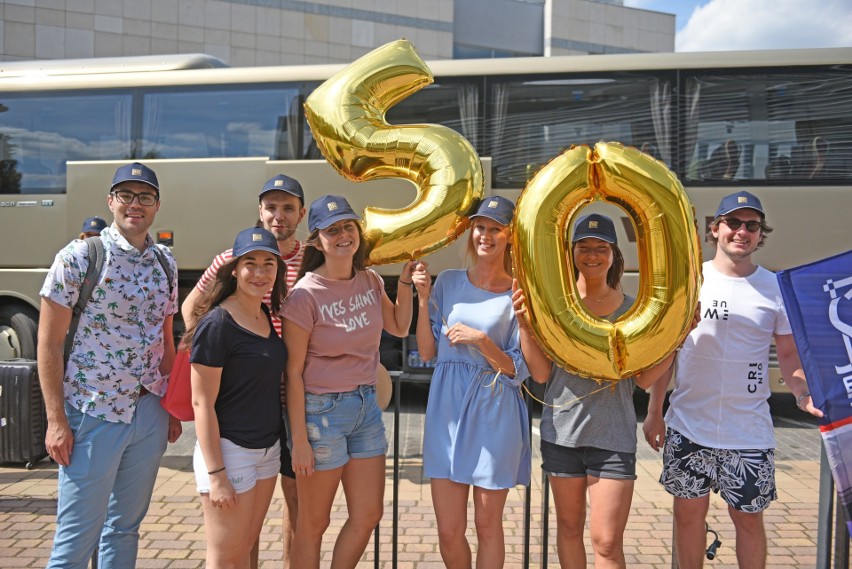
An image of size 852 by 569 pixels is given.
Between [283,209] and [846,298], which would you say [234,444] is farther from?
[846,298]

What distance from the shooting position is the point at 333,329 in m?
2.62

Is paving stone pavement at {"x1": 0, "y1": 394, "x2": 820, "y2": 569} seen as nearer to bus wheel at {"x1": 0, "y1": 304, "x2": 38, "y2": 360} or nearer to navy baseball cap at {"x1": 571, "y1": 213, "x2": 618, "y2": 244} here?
navy baseball cap at {"x1": 571, "y1": 213, "x2": 618, "y2": 244}

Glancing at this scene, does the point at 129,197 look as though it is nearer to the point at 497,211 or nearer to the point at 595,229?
the point at 497,211

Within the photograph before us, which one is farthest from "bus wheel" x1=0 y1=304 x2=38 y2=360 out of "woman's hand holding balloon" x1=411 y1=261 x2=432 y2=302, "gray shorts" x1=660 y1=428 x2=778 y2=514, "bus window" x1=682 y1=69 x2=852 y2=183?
"bus window" x1=682 y1=69 x2=852 y2=183

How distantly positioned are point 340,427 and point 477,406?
56 centimetres

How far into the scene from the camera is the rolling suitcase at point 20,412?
16.7 feet

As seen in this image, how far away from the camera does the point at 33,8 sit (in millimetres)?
16516

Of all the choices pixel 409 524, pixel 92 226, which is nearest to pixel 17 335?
pixel 92 226

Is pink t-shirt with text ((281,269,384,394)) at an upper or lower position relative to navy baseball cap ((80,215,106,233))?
lower

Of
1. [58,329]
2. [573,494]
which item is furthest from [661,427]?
[58,329]

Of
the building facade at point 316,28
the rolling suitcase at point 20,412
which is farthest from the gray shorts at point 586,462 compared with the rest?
the building facade at point 316,28

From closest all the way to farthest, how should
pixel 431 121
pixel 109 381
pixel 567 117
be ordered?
pixel 109 381 → pixel 567 117 → pixel 431 121

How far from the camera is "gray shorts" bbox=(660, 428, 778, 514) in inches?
108

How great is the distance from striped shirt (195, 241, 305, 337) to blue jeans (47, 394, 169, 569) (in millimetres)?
527
